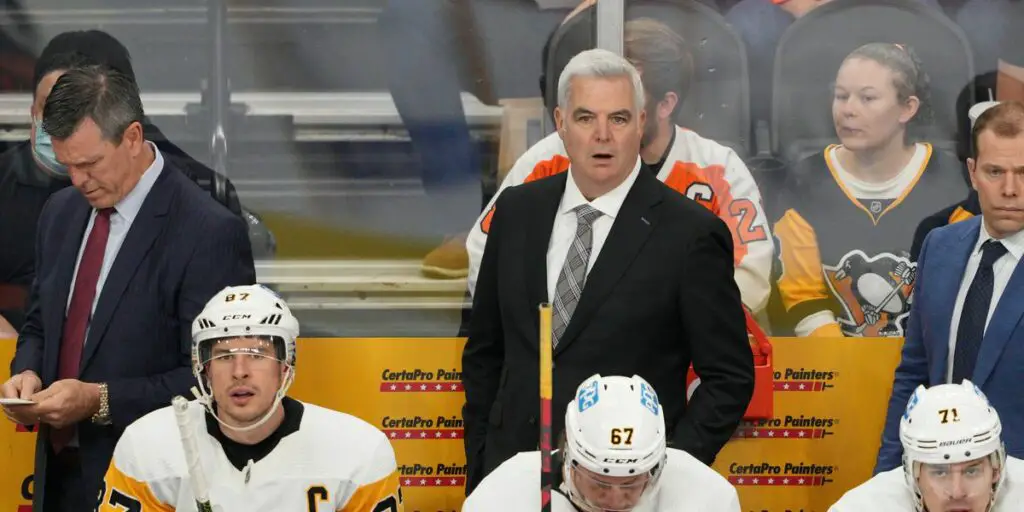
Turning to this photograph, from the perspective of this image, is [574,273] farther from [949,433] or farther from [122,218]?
[122,218]

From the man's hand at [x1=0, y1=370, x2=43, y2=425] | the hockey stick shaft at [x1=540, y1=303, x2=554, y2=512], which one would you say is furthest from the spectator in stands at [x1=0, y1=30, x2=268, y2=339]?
the hockey stick shaft at [x1=540, y1=303, x2=554, y2=512]

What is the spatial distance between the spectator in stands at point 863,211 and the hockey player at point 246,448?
182 centimetres

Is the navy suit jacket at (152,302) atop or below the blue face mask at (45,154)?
below

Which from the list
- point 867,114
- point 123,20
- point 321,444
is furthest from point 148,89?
point 867,114

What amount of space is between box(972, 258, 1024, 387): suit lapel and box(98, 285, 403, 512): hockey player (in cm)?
156

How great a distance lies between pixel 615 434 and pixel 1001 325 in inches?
56.7

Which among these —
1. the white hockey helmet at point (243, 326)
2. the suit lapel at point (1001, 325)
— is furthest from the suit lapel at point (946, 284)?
the white hockey helmet at point (243, 326)

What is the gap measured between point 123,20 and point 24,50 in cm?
32

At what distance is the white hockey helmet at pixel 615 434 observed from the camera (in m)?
3.48

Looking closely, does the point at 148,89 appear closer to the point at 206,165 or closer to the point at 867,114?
the point at 206,165

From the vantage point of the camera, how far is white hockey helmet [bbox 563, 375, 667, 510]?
348cm

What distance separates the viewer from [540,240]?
14.6 feet

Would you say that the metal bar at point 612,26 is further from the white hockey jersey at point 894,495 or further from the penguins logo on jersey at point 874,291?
the white hockey jersey at point 894,495

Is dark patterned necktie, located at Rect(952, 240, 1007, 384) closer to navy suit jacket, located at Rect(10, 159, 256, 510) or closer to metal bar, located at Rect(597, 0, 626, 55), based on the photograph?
metal bar, located at Rect(597, 0, 626, 55)
